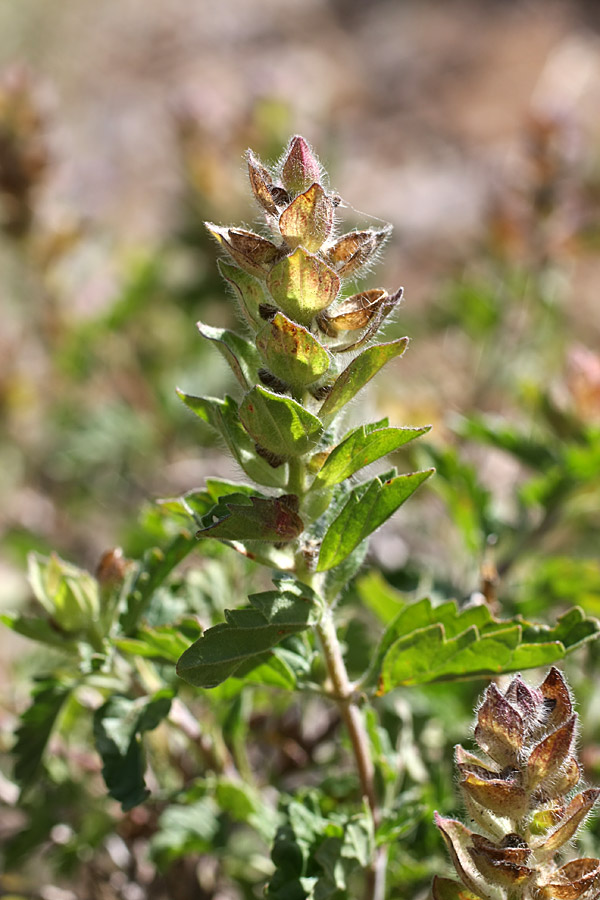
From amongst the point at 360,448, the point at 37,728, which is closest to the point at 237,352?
the point at 360,448

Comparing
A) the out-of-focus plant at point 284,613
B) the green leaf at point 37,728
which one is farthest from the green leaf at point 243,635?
the green leaf at point 37,728

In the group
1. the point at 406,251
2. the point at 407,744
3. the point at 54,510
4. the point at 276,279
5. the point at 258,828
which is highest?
the point at 406,251

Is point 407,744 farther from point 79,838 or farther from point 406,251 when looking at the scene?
point 406,251

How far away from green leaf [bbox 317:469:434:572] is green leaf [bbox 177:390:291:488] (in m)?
0.08

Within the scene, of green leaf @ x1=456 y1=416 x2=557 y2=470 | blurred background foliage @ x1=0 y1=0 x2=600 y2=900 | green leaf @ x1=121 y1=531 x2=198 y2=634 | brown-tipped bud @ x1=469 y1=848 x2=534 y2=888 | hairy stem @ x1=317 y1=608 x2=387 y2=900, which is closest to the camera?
brown-tipped bud @ x1=469 y1=848 x2=534 y2=888

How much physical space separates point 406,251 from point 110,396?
2582 mm

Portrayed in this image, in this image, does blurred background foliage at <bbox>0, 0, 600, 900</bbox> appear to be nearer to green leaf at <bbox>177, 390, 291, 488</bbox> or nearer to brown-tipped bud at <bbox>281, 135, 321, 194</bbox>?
green leaf at <bbox>177, 390, 291, 488</bbox>

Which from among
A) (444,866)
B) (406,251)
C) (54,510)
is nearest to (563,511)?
(444,866)

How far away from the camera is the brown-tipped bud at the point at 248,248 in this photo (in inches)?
34.4

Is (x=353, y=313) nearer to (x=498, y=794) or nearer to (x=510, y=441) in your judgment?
(x=498, y=794)

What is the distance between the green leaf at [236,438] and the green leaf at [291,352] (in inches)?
3.3

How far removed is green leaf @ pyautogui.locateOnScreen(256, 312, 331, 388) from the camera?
851 mm

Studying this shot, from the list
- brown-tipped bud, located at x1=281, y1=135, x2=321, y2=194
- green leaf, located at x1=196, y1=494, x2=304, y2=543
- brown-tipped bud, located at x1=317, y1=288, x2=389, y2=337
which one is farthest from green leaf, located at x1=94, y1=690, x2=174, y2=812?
brown-tipped bud, located at x1=281, y1=135, x2=321, y2=194

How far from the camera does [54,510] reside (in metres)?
3.16
